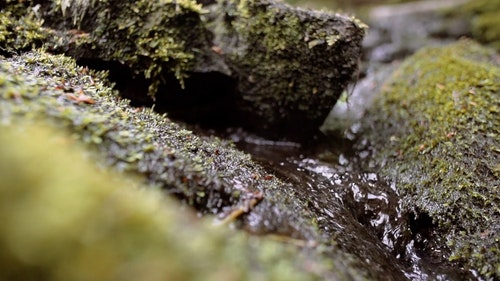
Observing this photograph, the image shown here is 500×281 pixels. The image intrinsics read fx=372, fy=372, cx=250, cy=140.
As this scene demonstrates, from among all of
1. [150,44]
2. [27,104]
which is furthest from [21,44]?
[27,104]

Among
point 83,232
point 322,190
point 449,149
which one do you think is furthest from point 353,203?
point 83,232

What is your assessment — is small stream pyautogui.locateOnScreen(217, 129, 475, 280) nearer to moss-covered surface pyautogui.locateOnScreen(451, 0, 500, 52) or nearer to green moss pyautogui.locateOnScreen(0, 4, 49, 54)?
green moss pyautogui.locateOnScreen(0, 4, 49, 54)

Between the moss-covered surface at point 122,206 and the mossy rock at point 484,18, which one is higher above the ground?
the mossy rock at point 484,18

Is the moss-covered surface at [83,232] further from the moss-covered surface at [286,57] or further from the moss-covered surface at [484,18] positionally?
the moss-covered surface at [484,18]

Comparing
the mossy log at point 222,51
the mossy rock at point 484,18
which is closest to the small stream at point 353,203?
the mossy log at point 222,51

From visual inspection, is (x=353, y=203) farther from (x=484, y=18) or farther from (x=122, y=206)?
(x=484, y=18)

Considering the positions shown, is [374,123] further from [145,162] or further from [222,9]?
[145,162]

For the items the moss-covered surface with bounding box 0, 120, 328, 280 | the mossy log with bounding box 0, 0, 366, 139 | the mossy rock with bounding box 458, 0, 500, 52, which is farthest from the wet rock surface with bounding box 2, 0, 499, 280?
the mossy rock with bounding box 458, 0, 500, 52
